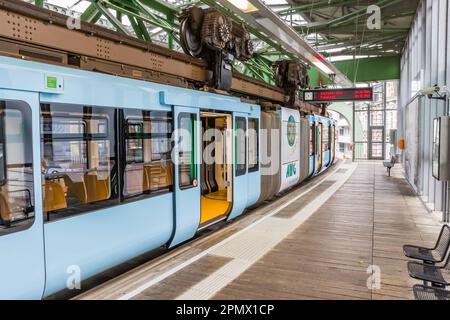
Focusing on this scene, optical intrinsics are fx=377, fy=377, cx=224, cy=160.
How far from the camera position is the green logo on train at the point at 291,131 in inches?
369

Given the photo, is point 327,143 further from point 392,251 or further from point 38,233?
point 38,233

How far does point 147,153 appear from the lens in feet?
13.9

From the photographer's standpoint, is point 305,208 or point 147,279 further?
point 305,208

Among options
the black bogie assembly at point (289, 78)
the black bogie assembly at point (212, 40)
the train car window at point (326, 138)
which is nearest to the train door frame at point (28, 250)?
the black bogie assembly at point (212, 40)

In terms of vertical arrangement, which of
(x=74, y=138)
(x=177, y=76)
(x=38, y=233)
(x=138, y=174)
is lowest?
(x=38, y=233)

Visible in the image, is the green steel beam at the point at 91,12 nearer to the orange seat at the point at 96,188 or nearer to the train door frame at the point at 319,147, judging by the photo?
the orange seat at the point at 96,188

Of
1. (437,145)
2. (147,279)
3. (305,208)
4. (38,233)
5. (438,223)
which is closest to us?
(38,233)

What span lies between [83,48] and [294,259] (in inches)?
130

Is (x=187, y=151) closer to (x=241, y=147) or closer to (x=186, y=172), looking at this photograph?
(x=186, y=172)

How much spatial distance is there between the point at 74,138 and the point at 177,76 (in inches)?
81.1

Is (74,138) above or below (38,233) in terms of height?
above


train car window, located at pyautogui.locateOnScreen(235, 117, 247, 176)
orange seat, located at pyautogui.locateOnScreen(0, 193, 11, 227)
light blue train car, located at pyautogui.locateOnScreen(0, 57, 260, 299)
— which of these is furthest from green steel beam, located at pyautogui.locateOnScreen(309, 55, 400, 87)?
orange seat, located at pyautogui.locateOnScreen(0, 193, 11, 227)
